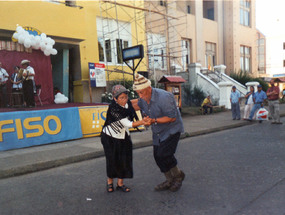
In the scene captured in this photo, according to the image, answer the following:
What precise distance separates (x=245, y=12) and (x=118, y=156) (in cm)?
2975

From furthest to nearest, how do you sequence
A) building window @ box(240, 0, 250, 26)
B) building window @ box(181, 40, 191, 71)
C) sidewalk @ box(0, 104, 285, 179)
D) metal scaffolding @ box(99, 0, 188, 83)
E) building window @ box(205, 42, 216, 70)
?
1. building window @ box(240, 0, 250, 26)
2. building window @ box(205, 42, 216, 70)
3. building window @ box(181, 40, 191, 71)
4. metal scaffolding @ box(99, 0, 188, 83)
5. sidewalk @ box(0, 104, 285, 179)

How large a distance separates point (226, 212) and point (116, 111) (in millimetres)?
1948

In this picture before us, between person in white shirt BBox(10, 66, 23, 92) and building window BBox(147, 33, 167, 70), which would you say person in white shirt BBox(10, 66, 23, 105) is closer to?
person in white shirt BBox(10, 66, 23, 92)

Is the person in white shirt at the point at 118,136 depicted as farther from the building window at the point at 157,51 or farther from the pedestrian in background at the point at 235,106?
the building window at the point at 157,51

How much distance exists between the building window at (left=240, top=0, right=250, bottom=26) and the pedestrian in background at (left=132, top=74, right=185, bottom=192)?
28048 millimetres

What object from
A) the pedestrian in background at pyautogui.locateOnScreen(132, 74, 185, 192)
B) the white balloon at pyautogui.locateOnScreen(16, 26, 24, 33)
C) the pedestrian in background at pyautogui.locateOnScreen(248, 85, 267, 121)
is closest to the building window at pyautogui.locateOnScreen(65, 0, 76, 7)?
the white balloon at pyautogui.locateOnScreen(16, 26, 24, 33)

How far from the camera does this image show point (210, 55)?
2498 cm

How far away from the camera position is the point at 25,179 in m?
4.86

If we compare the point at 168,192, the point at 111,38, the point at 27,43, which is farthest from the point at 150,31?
the point at 168,192

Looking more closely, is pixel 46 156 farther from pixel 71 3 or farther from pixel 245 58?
pixel 245 58

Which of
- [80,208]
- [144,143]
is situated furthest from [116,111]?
[144,143]

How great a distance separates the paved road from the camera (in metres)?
3.25

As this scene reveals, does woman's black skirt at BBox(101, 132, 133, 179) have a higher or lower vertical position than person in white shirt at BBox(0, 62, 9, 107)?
lower

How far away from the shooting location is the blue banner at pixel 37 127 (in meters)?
6.96
